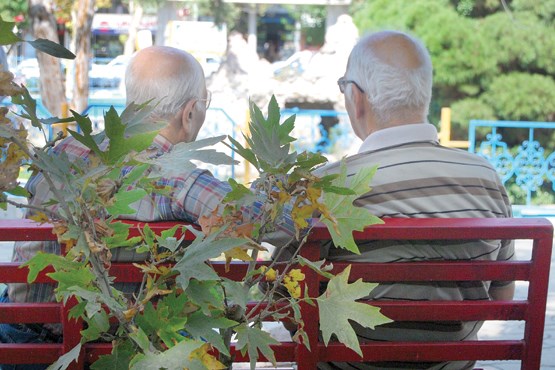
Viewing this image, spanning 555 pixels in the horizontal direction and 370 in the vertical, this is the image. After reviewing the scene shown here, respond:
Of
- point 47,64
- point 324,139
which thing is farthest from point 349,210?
point 324,139

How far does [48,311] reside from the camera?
1.76 m

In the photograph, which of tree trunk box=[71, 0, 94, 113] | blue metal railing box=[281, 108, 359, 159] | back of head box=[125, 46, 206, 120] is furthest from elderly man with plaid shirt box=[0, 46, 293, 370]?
blue metal railing box=[281, 108, 359, 159]

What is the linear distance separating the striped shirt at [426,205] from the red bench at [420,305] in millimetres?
131

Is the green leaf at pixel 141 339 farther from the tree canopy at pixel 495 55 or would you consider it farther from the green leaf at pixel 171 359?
the tree canopy at pixel 495 55

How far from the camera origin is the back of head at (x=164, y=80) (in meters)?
2.34

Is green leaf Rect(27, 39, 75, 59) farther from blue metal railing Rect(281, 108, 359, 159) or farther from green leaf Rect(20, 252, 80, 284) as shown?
blue metal railing Rect(281, 108, 359, 159)

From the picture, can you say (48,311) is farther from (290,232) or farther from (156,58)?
(156,58)

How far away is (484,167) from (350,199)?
3.18ft

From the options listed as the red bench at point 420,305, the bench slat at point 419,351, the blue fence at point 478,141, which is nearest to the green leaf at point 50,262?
the red bench at point 420,305

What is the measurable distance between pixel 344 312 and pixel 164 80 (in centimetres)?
134

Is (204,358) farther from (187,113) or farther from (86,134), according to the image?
(187,113)

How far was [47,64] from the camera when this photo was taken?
33.1 feet

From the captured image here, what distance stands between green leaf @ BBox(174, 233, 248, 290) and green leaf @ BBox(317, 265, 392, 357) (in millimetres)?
173

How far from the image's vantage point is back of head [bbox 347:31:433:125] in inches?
90.1
